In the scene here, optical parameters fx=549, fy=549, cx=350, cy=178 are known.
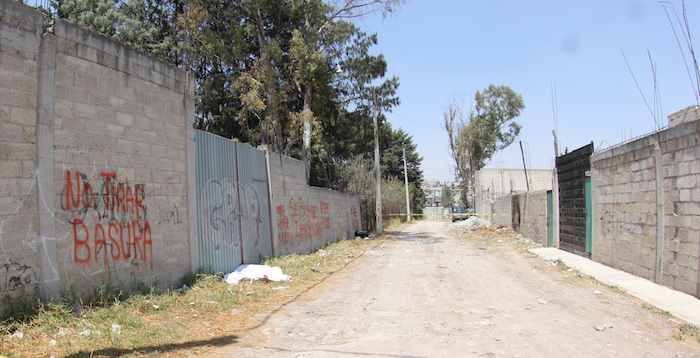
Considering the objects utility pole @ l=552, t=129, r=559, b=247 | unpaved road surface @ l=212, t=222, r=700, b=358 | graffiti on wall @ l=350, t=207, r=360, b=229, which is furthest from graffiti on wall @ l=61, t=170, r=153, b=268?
graffiti on wall @ l=350, t=207, r=360, b=229

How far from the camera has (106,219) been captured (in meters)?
7.31

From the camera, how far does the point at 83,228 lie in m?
6.84

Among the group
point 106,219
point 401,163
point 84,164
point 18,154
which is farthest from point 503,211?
point 401,163

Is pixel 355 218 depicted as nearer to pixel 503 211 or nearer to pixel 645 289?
pixel 503 211

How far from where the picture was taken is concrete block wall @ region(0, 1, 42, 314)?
5684mm

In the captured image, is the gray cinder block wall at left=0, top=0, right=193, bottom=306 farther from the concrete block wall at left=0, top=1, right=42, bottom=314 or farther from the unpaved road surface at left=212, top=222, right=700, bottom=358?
the unpaved road surface at left=212, top=222, right=700, bottom=358

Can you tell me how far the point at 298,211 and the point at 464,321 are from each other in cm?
1043

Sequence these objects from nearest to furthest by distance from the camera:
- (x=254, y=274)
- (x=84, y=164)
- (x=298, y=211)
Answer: (x=84, y=164) < (x=254, y=274) < (x=298, y=211)

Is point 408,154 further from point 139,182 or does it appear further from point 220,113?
point 139,182

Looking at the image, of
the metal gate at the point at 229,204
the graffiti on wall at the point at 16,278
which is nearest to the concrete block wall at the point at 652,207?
the metal gate at the point at 229,204

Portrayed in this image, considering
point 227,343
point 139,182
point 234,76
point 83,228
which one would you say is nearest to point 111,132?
point 139,182

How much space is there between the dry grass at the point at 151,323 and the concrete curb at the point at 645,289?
18.6 ft

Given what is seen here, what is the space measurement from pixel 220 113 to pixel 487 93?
33802 millimetres

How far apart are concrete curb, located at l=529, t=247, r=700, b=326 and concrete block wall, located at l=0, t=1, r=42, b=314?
7928 mm
